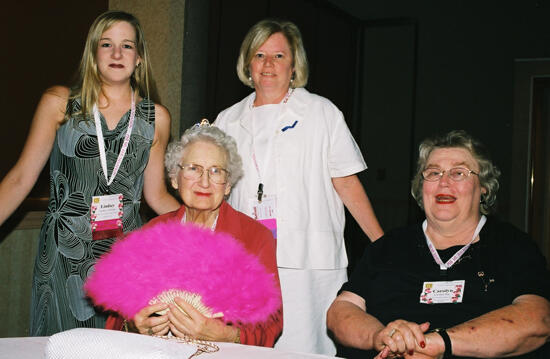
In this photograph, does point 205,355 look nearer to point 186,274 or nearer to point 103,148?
point 186,274

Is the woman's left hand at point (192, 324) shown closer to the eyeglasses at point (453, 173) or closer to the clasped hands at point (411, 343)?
the clasped hands at point (411, 343)

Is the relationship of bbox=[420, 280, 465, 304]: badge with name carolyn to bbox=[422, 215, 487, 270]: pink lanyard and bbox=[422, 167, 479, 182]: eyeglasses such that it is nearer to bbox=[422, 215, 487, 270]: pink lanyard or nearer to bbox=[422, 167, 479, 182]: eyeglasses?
bbox=[422, 215, 487, 270]: pink lanyard

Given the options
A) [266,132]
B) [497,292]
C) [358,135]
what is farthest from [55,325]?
[358,135]

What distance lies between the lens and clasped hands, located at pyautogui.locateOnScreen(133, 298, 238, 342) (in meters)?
1.55

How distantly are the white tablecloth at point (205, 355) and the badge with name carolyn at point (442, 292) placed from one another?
26.1 inches

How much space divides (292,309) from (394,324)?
750 millimetres

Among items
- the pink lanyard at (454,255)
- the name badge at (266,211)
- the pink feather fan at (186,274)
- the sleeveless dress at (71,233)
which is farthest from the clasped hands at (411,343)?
the sleeveless dress at (71,233)

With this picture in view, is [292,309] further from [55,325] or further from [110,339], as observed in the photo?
[110,339]

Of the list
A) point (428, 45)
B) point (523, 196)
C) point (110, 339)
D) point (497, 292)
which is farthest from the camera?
point (428, 45)

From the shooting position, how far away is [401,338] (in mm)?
1768

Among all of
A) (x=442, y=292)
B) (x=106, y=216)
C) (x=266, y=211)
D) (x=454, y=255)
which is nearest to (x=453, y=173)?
(x=454, y=255)

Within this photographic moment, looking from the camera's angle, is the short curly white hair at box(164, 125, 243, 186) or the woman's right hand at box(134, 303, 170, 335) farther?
the short curly white hair at box(164, 125, 243, 186)

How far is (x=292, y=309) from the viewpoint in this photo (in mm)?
2488

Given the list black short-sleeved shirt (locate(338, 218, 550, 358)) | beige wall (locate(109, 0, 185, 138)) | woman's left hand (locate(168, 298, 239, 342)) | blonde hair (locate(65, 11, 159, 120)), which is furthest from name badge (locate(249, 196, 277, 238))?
beige wall (locate(109, 0, 185, 138))
